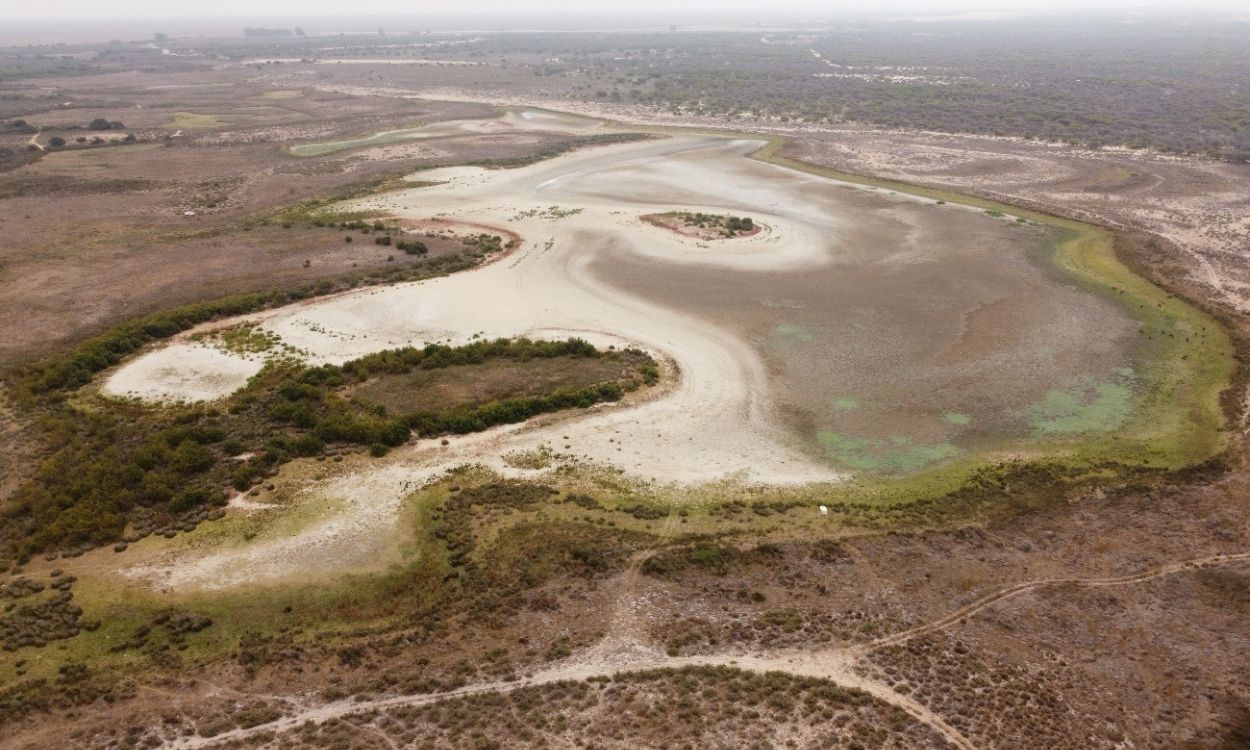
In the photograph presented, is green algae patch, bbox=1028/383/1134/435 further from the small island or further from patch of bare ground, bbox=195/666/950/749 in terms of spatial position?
the small island

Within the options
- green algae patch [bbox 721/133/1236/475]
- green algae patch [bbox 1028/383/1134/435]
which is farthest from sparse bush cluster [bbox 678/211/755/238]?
green algae patch [bbox 1028/383/1134/435]

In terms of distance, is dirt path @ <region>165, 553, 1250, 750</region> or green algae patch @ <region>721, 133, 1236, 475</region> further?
green algae patch @ <region>721, 133, 1236, 475</region>

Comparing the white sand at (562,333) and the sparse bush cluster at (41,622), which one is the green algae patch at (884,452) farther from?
the sparse bush cluster at (41,622)

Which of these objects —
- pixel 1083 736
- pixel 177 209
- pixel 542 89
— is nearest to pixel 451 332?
pixel 1083 736

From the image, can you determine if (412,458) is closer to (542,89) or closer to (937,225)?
(937,225)

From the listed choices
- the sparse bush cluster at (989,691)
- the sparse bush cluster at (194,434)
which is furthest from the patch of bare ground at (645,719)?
the sparse bush cluster at (194,434)

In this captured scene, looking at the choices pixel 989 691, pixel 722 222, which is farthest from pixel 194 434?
pixel 722 222

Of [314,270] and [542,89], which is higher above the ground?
Result: [542,89]
